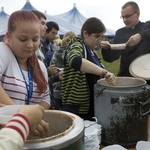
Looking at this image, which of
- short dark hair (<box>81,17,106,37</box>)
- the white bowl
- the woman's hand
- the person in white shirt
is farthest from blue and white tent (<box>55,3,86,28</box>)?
the person in white shirt

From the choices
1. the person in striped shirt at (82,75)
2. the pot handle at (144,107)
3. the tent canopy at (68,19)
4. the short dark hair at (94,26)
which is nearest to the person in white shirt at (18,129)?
the pot handle at (144,107)

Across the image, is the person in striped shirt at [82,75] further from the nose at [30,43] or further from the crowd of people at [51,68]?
the nose at [30,43]

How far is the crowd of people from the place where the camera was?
886mm

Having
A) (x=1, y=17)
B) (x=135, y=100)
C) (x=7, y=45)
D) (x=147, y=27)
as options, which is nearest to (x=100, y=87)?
(x=135, y=100)

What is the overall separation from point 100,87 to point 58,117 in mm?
465

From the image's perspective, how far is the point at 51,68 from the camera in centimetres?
261

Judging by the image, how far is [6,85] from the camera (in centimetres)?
114

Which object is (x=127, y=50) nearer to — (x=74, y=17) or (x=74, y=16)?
(x=74, y=17)

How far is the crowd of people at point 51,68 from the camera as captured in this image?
886 mm

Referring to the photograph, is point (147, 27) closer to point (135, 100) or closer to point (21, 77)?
point (135, 100)

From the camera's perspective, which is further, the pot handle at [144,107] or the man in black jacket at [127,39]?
the man in black jacket at [127,39]

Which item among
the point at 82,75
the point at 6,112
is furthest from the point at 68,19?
the point at 6,112

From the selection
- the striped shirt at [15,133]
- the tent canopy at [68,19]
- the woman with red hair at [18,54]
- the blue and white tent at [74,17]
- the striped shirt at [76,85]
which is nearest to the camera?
the striped shirt at [15,133]

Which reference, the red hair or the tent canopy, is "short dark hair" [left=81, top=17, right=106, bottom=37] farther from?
the tent canopy
